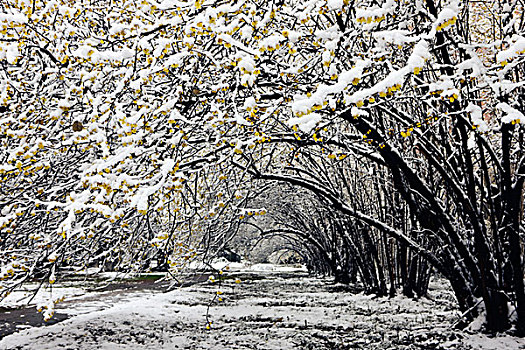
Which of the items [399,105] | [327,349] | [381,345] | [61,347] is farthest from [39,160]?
[399,105]

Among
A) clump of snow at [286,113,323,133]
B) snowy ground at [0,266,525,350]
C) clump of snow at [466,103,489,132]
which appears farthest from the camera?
snowy ground at [0,266,525,350]

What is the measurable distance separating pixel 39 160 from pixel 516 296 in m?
6.36

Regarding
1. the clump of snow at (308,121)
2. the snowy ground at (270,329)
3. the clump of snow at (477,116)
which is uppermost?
the clump of snow at (477,116)

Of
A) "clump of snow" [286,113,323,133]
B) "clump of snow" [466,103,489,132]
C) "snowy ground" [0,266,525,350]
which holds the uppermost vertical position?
"clump of snow" [466,103,489,132]

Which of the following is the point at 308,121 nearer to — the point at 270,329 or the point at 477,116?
the point at 477,116

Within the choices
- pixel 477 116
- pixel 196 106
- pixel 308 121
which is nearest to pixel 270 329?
pixel 196 106

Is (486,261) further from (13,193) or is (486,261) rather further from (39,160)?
(13,193)

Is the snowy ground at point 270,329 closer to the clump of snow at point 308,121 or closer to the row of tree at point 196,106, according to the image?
the row of tree at point 196,106

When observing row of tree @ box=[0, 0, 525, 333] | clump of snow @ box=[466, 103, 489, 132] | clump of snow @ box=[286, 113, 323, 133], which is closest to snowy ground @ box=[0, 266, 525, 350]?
row of tree @ box=[0, 0, 525, 333]

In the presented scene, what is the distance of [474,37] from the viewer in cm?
916

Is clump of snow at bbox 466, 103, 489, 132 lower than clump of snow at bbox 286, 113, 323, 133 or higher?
higher

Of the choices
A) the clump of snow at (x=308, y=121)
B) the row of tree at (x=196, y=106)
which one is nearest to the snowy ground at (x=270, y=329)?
the row of tree at (x=196, y=106)

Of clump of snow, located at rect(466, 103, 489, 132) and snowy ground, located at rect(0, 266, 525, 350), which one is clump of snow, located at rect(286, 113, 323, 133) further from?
snowy ground, located at rect(0, 266, 525, 350)

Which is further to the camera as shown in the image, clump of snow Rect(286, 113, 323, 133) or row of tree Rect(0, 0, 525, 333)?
row of tree Rect(0, 0, 525, 333)
